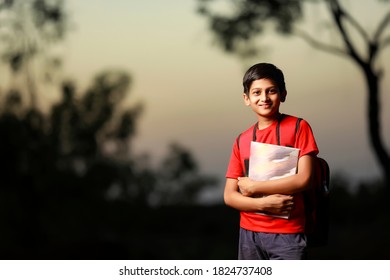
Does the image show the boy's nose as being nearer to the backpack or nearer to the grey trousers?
the backpack

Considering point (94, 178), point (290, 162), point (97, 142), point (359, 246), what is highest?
point (290, 162)

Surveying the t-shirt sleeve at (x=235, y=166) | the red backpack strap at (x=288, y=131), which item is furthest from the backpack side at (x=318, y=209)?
the t-shirt sleeve at (x=235, y=166)

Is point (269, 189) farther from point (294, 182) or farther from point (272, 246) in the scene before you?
point (272, 246)

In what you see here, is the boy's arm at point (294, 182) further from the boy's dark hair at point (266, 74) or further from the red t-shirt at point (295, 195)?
the boy's dark hair at point (266, 74)

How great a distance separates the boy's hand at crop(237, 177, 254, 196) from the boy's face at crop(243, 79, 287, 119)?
0.65ft

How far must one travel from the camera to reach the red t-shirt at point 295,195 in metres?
1.56

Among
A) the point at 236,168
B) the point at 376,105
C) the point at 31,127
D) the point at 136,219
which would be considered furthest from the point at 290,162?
the point at 31,127

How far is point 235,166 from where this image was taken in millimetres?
1670

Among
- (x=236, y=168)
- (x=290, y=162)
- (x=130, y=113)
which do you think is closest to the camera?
(x=290, y=162)

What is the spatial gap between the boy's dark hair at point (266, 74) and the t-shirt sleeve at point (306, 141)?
0.46ft

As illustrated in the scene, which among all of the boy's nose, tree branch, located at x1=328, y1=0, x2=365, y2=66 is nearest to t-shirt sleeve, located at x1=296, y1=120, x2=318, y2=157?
the boy's nose

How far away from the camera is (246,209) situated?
5.31 feet

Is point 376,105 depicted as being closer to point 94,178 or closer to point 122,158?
point 122,158

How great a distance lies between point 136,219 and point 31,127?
1.36 meters
